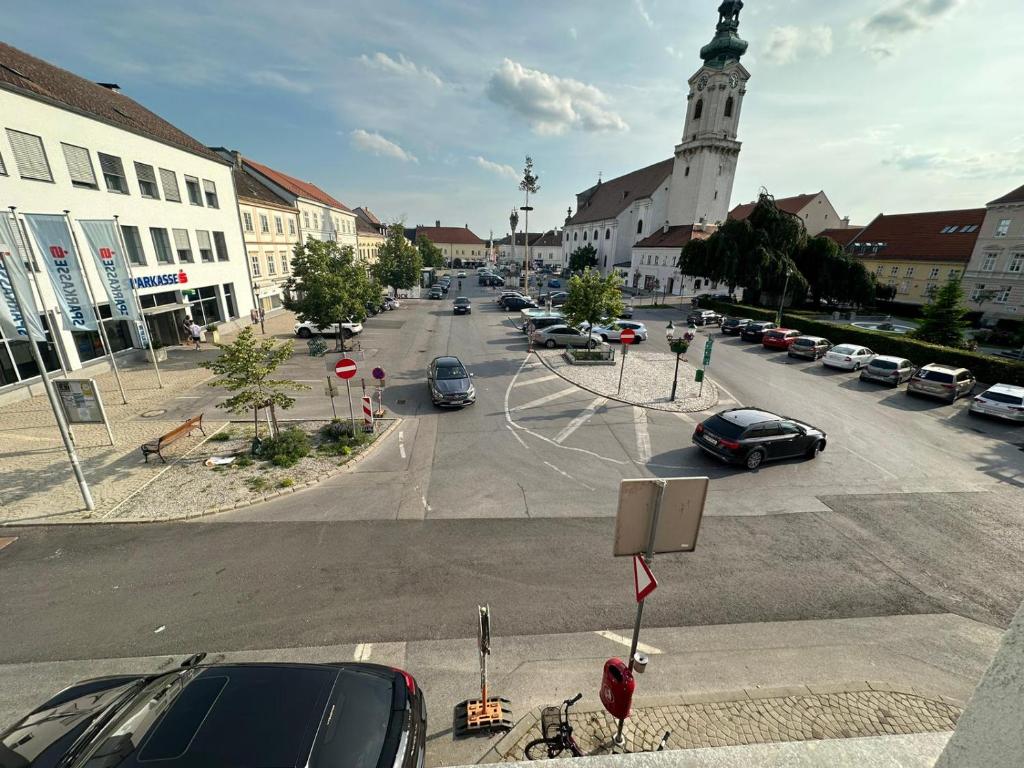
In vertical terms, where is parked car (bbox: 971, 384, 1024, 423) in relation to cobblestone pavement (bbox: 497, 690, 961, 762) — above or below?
above

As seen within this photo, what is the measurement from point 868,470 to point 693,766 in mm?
12241

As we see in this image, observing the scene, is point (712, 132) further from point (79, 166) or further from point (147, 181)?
point (79, 166)

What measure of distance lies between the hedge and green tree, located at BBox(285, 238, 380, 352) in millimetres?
28854

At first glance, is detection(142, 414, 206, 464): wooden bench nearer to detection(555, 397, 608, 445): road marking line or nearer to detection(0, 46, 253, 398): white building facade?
detection(0, 46, 253, 398): white building facade

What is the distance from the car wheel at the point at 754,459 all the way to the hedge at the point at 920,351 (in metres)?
16.1

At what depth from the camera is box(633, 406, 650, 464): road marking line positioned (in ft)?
40.3

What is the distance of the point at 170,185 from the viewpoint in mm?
22047

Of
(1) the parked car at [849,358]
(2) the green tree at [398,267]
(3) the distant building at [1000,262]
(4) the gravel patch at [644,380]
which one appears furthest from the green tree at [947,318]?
(2) the green tree at [398,267]

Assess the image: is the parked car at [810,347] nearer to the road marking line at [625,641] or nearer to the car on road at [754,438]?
the car on road at [754,438]

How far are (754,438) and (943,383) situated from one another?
39.9 ft

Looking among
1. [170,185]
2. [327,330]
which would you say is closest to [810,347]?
[327,330]

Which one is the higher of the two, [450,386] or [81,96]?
[81,96]

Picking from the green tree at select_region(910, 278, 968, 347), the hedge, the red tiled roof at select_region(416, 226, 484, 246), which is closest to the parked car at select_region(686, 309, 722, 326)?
the hedge

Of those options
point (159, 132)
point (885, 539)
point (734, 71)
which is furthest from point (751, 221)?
point (159, 132)
